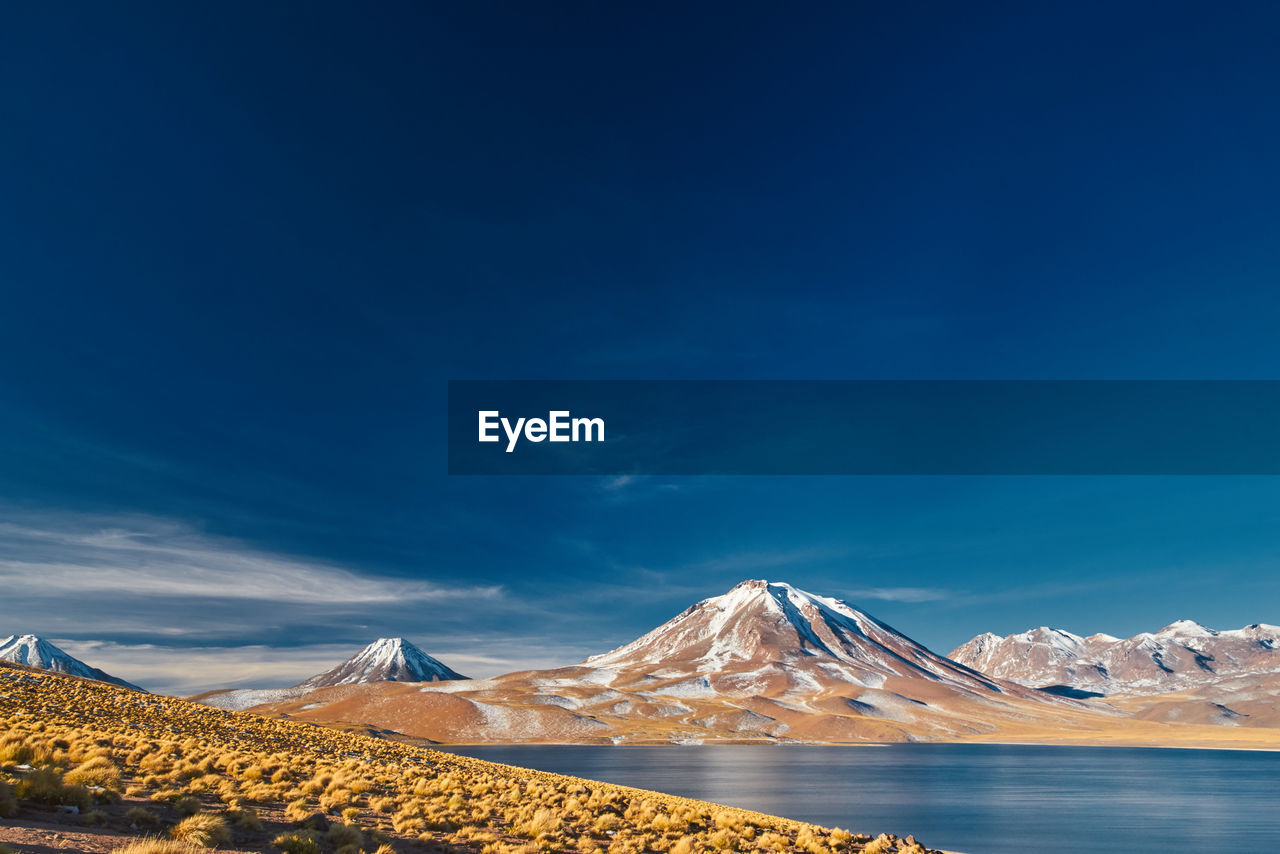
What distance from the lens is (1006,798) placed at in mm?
79812

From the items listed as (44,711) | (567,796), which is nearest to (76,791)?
(567,796)

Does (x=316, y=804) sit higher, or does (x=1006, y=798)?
(x=316, y=804)

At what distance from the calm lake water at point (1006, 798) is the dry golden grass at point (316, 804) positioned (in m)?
29.9

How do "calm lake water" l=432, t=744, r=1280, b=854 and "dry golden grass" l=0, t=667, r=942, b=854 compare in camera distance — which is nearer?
"dry golden grass" l=0, t=667, r=942, b=854

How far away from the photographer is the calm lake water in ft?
176

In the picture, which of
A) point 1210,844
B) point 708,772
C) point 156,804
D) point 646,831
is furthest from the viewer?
point 708,772

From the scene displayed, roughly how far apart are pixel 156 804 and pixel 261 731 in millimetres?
35310

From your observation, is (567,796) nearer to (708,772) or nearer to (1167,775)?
(708,772)

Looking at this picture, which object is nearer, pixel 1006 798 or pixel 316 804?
pixel 316 804

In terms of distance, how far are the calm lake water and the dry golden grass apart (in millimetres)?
29948

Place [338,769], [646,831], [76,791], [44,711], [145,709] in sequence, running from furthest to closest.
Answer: [145,709], [44,711], [338,769], [646,831], [76,791]

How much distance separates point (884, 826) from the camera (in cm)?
5581

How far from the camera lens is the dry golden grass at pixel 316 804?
16.1 m

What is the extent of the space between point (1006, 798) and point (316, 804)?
81195mm
